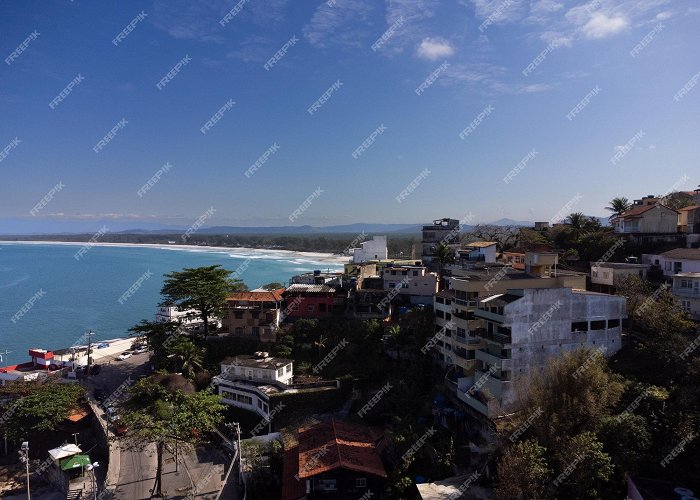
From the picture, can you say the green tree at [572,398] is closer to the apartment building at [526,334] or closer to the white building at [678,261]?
the apartment building at [526,334]

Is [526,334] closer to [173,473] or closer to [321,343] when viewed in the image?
[321,343]

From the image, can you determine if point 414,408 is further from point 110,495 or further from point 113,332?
point 113,332

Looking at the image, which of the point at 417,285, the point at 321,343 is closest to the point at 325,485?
the point at 321,343

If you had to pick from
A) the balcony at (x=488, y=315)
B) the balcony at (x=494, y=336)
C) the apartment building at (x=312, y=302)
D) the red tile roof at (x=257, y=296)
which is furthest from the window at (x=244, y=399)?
the balcony at (x=488, y=315)

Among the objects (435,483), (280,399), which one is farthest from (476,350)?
(280,399)

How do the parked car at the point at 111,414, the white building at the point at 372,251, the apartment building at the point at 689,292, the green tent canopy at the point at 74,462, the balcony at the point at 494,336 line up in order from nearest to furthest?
the balcony at the point at 494,336 < the apartment building at the point at 689,292 < the green tent canopy at the point at 74,462 < the parked car at the point at 111,414 < the white building at the point at 372,251

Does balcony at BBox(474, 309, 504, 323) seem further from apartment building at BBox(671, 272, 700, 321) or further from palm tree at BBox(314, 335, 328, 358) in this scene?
palm tree at BBox(314, 335, 328, 358)

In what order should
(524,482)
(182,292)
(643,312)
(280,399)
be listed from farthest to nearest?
(182,292), (280,399), (643,312), (524,482)

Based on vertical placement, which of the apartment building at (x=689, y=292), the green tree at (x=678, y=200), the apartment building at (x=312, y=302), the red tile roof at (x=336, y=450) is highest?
the green tree at (x=678, y=200)
